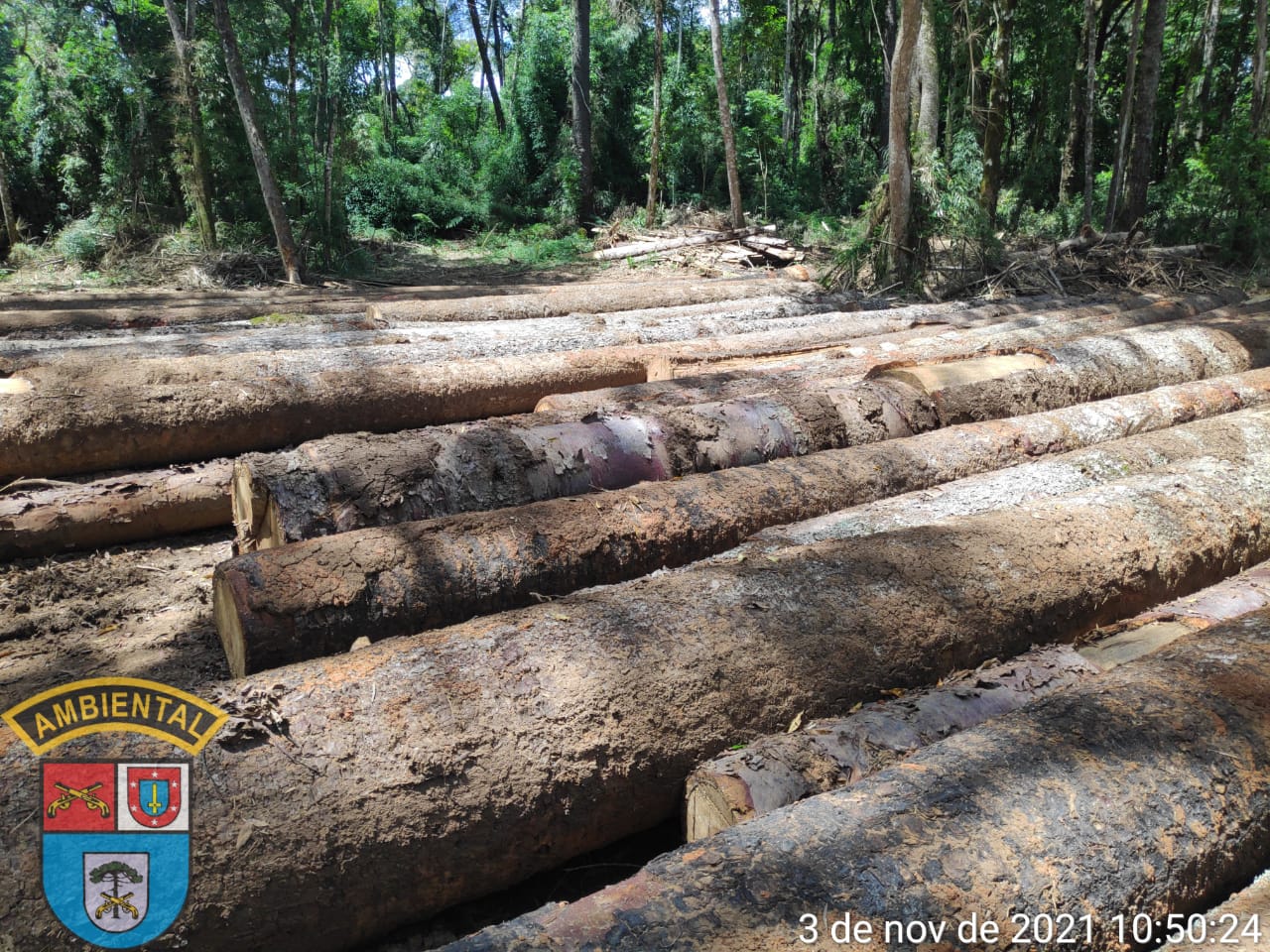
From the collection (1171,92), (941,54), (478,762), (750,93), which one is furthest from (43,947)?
(1171,92)

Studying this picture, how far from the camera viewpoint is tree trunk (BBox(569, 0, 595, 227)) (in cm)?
2064

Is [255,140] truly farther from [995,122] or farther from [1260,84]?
[1260,84]

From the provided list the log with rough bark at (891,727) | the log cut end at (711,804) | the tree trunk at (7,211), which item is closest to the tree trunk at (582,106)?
the tree trunk at (7,211)

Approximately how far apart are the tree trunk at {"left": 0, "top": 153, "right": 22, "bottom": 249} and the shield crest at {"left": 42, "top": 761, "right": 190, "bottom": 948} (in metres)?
18.6

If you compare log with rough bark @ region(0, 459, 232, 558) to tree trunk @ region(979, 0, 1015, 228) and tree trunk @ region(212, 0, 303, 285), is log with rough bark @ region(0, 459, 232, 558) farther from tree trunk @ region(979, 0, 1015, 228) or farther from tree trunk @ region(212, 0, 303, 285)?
tree trunk @ region(979, 0, 1015, 228)

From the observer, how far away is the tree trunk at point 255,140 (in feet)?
39.7

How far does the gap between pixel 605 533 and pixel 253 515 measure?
151 cm

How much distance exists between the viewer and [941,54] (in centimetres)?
2264

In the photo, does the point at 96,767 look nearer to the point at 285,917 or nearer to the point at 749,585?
the point at 285,917

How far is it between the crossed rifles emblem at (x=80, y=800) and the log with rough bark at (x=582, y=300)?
6.96 meters

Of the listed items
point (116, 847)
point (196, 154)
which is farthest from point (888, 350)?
point (196, 154)

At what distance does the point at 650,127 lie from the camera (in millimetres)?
21906

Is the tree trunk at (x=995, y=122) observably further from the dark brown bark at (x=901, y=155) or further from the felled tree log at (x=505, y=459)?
the felled tree log at (x=505, y=459)

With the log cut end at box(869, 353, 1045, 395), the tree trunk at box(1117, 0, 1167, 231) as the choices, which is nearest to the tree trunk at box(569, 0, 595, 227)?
the tree trunk at box(1117, 0, 1167, 231)
